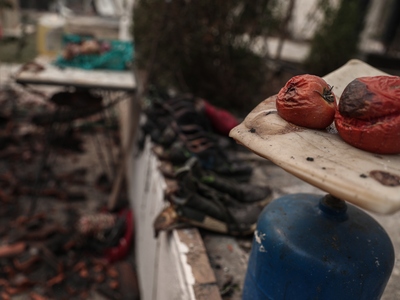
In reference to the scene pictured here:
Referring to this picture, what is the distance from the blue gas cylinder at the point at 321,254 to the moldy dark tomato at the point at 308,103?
1.39ft

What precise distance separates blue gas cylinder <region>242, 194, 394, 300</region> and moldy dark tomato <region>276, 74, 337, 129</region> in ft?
1.39

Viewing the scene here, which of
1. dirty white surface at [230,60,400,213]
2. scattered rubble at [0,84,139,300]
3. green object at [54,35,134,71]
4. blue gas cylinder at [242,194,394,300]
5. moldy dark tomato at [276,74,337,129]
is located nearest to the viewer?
dirty white surface at [230,60,400,213]

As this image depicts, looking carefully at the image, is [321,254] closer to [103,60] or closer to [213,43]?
[213,43]

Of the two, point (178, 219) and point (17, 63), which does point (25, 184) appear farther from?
point (17, 63)

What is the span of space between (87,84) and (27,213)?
1.72 m

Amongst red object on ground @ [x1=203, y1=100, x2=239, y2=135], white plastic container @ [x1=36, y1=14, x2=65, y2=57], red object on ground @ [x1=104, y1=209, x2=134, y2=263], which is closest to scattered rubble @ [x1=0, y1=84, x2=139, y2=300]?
red object on ground @ [x1=104, y1=209, x2=134, y2=263]

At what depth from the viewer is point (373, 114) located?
1.17 m

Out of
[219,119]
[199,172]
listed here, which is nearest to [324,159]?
[199,172]

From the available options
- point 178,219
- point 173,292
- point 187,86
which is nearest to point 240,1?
point 187,86

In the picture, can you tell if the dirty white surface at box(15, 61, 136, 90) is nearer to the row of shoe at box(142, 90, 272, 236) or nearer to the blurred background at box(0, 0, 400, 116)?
the blurred background at box(0, 0, 400, 116)

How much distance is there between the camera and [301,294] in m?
1.52

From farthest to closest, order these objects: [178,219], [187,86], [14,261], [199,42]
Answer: [187,86]
[199,42]
[14,261]
[178,219]

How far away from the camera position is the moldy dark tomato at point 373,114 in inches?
45.2

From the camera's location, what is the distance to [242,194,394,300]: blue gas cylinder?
1446 mm
